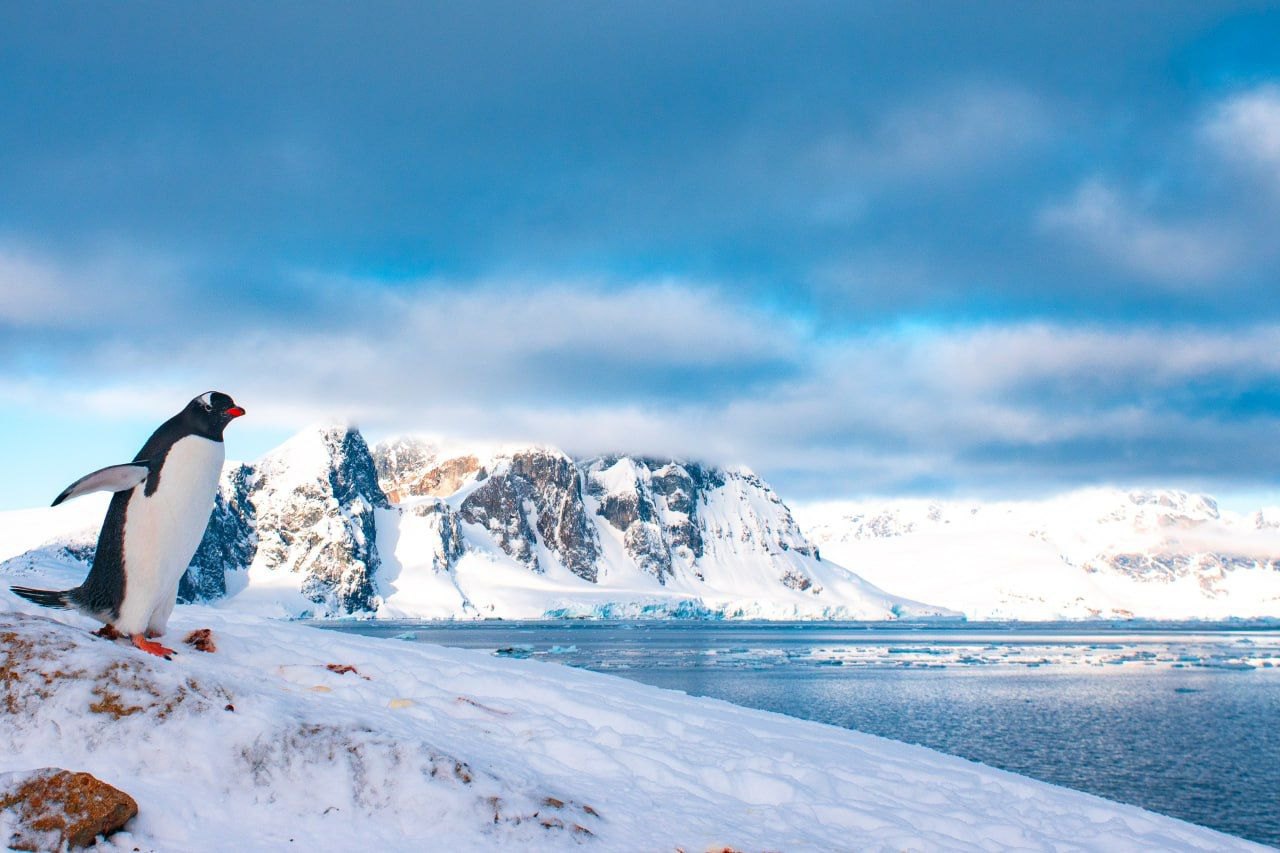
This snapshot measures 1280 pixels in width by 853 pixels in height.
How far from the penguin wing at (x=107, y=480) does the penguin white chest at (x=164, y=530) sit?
6.8 inches

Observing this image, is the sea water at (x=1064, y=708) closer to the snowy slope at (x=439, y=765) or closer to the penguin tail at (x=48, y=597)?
the snowy slope at (x=439, y=765)

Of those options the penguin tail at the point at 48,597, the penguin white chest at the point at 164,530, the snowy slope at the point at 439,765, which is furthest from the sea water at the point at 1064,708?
the penguin white chest at the point at 164,530

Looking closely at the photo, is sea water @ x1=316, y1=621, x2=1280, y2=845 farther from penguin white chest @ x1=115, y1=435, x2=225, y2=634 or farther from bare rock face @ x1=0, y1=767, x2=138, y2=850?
bare rock face @ x1=0, y1=767, x2=138, y2=850

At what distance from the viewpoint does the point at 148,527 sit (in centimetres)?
853

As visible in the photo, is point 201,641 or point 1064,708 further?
point 1064,708

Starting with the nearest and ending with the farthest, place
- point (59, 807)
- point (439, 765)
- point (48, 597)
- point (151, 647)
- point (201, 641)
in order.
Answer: point (59, 807), point (439, 765), point (151, 647), point (48, 597), point (201, 641)

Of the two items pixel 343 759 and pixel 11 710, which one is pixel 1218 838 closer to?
pixel 343 759

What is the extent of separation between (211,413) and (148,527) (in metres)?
1.25

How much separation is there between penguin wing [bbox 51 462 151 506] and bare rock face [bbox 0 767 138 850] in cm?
314

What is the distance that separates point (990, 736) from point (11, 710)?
34110 mm

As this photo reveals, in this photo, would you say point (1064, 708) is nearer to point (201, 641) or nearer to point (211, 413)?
point (201, 641)

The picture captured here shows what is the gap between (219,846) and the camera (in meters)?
5.66

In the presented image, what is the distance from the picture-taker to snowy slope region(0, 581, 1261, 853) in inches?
246

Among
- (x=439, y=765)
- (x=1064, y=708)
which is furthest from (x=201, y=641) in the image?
(x=1064, y=708)
